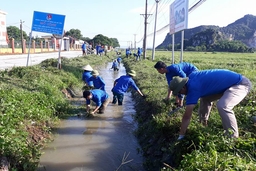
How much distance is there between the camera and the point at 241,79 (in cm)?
393

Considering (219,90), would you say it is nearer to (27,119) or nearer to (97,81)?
(27,119)

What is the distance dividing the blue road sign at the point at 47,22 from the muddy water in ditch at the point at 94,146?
7.08 meters

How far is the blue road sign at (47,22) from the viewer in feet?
42.7

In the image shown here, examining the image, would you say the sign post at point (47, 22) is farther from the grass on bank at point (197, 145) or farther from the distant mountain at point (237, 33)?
the distant mountain at point (237, 33)

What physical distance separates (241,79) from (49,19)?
11190mm

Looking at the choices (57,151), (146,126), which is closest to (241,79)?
(146,126)

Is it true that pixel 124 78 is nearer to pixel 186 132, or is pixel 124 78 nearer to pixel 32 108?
pixel 32 108

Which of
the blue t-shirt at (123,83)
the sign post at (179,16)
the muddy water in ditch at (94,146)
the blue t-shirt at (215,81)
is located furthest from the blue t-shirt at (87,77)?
the blue t-shirt at (215,81)

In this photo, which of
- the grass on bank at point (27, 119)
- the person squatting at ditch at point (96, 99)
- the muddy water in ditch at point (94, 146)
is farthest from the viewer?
the person squatting at ditch at point (96, 99)

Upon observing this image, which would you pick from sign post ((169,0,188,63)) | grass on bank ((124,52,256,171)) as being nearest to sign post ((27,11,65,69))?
sign post ((169,0,188,63))

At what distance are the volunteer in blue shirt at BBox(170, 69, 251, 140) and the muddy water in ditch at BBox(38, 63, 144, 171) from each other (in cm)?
155

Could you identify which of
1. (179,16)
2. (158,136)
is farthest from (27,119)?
(179,16)

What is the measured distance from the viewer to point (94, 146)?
18.3ft

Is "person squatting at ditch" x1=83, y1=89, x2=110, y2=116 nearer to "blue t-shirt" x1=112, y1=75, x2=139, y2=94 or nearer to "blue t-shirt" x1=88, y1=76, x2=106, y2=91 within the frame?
"blue t-shirt" x1=88, y1=76, x2=106, y2=91
